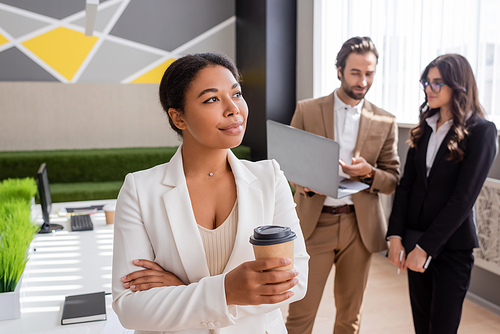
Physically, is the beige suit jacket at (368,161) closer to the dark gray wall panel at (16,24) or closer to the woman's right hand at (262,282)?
the woman's right hand at (262,282)

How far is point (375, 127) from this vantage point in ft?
7.50

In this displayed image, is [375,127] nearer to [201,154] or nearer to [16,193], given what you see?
[201,154]

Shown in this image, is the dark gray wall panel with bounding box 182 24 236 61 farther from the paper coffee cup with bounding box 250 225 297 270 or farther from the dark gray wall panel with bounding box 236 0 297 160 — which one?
the paper coffee cup with bounding box 250 225 297 270

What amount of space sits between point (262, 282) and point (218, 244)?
10.2 inches

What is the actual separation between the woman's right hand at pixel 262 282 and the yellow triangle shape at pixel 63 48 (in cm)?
618

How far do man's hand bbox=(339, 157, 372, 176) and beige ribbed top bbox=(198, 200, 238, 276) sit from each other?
111cm

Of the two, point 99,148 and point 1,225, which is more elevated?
point 1,225

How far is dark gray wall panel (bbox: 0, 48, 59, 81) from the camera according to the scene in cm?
611

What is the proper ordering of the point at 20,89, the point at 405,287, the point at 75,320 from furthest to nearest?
the point at 20,89, the point at 405,287, the point at 75,320

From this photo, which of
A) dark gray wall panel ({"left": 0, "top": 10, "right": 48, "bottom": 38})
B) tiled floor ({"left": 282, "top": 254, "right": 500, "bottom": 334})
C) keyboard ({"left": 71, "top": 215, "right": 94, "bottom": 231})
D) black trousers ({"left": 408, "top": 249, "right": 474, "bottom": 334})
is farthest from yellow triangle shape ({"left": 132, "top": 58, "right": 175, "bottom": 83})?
black trousers ({"left": 408, "top": 249, "right": 474, "bottom": 334})

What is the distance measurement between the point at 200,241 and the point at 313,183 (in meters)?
1.09

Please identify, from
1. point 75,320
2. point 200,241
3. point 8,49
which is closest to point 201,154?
point 200,241

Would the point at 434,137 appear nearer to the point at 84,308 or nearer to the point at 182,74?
the point at 182,74

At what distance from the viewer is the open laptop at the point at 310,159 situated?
6.56 feet
